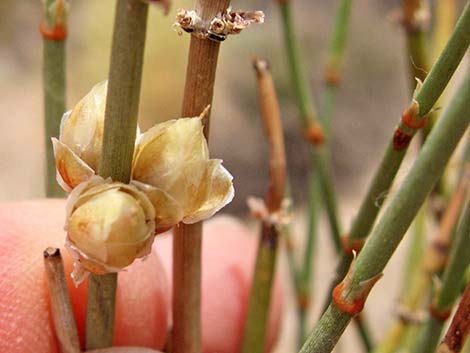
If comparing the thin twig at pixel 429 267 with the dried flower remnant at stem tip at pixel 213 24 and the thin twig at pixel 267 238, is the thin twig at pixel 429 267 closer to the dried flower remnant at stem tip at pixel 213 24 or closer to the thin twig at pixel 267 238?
the thin twig at pixel 267 238

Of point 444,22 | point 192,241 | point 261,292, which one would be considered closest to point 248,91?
point 444,22

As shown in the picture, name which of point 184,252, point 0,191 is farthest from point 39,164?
point 184,252

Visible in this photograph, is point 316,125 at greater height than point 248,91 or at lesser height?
greater

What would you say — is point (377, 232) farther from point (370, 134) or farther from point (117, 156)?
point (370, 134)

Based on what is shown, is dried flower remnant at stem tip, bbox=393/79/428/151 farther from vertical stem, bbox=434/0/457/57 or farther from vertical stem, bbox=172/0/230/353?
vertical stem, bbox=434/0/457/57

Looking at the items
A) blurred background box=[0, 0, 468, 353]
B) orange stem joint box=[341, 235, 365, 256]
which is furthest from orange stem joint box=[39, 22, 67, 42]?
blurred background box=[0, 0, 468, 353]

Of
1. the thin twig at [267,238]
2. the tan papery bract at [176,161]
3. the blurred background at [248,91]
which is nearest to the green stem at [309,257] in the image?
the thin twig at [267,238]

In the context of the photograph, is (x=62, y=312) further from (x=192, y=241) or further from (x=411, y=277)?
(x=411, y=277)
